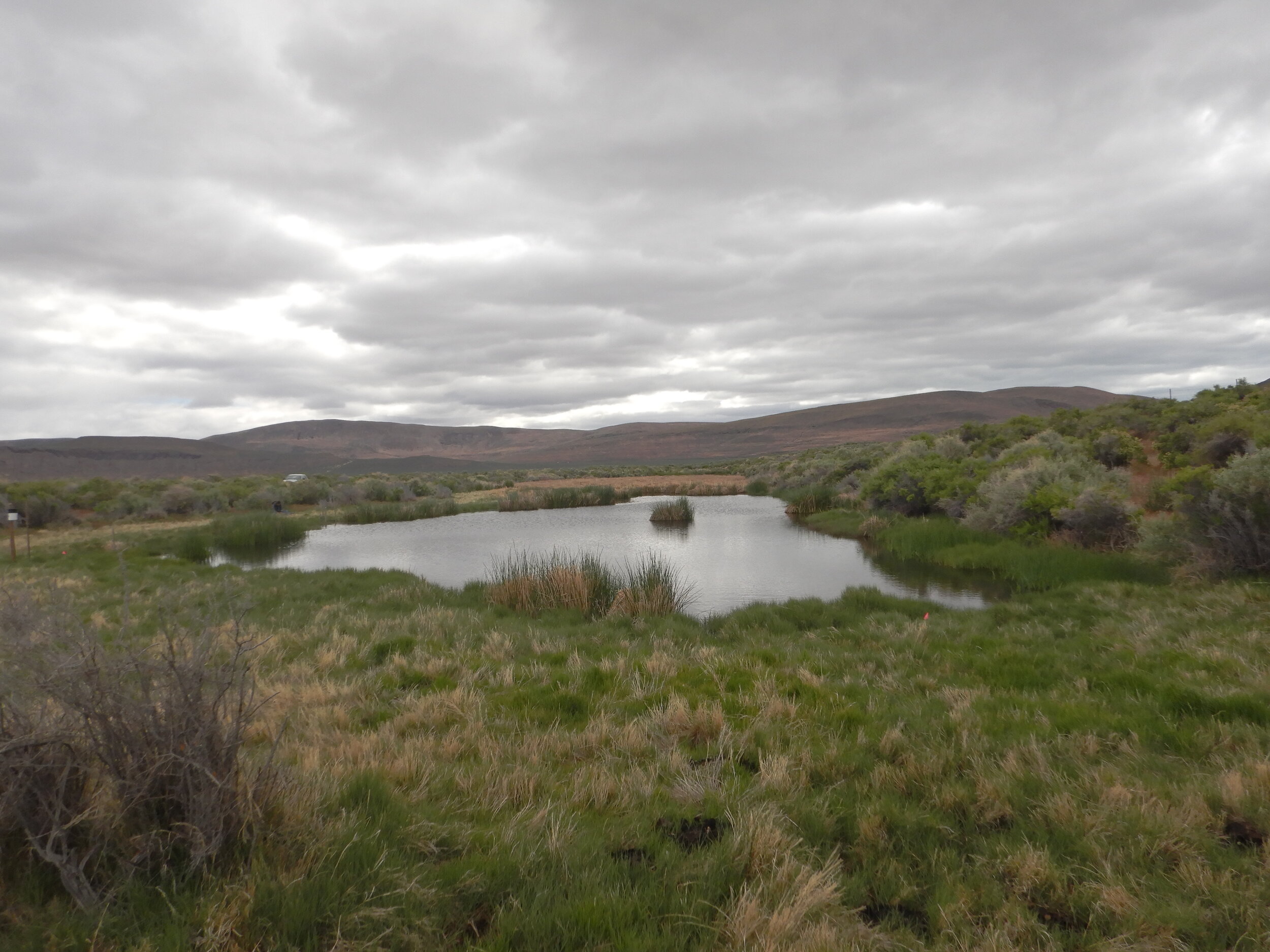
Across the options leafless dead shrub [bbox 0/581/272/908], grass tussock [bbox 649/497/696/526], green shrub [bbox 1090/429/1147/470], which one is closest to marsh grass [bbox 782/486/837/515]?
grass tussock [bbox 649/497/696/526]

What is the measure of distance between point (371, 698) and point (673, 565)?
38.5 feet

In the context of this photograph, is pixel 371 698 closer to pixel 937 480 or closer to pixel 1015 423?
pixel 937 480

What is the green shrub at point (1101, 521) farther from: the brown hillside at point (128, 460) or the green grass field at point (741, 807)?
the brown hillside at point (128, 460)

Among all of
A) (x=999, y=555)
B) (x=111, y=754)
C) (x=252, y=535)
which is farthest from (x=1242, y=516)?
(x=252, y=535)

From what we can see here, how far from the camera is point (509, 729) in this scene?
5391mm

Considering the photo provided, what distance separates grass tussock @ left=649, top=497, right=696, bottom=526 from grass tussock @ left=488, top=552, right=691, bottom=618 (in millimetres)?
13710

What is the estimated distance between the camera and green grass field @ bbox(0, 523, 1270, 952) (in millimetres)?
2746

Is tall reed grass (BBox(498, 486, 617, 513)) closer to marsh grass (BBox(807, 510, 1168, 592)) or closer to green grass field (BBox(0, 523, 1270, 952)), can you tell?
marsh grass (BBox(807, 510, 1168, 592))

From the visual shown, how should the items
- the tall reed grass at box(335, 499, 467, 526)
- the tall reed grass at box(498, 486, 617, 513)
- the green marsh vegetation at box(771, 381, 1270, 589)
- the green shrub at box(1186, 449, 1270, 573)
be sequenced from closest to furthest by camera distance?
the green shrub at box(1186, 449, 1270, 573) < the green marsh vegetation at box(771, 381, 1270, 589) < the tall reed grass at box(335, 499, 467, 526) < the tall reed grass at box(498, 486, 617, 513)

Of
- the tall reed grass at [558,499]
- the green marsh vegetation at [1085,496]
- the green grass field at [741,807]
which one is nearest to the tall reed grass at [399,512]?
the tall reed grass at [558,499]

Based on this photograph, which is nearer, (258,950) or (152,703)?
(258,950)

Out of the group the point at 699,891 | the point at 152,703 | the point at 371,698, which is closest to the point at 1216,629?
the point at 699,891

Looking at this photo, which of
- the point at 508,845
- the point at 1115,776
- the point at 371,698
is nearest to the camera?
the point at 508,845

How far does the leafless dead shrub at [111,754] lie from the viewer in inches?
109
